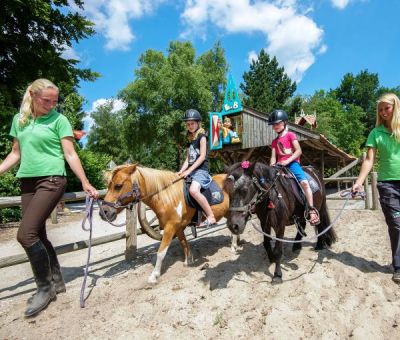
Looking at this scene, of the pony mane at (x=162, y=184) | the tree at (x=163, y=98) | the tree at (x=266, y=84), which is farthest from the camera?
the tree at (x=266, y=84)

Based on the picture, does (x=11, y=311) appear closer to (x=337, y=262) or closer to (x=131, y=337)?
(x=131, y=337)

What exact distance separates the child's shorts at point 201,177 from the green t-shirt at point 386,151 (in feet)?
7.84

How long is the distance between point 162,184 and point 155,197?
0.76ft

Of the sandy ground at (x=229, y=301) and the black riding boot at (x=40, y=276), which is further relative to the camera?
the black riding boot at (x=40, y=276)

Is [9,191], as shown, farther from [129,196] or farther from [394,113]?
[394,113]

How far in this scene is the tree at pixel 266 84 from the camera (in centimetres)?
3941

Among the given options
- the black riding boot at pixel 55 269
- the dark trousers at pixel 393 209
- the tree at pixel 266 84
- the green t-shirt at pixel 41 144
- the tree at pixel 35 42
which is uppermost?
the tree at pixel 266 84

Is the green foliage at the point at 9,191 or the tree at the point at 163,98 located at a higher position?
the tree at the point at 163,98

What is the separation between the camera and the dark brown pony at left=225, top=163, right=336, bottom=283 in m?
3.71

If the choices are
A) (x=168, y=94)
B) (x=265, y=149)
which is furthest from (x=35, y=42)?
(x=168, y=94)

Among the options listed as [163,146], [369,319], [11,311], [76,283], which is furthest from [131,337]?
[163,146]

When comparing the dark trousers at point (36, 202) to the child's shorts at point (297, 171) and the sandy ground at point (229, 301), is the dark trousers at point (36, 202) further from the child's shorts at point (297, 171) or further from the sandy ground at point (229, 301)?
the child's shorts at point (297, 171)

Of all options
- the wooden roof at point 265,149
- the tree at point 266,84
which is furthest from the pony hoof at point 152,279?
the tree at point 266,84

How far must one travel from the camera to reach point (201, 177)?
503 cm
